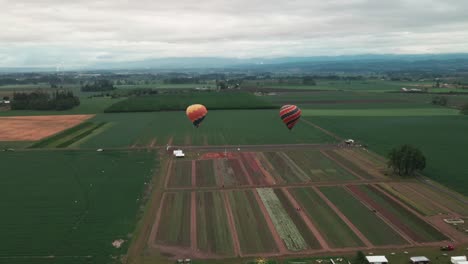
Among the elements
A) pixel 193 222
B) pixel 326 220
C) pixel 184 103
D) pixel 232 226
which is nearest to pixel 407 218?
pixel 326 220

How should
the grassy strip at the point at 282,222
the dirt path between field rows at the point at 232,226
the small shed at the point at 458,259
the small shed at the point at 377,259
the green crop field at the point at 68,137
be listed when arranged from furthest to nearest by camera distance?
the green crop field at the point at 68,137 < the grassy strip at the point at 282,222 < the dirt path between field rows at the point at 232,226 < the small shed at the point at 377,259 < the small shed at the point at 458,259

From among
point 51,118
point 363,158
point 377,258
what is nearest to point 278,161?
point 363,158

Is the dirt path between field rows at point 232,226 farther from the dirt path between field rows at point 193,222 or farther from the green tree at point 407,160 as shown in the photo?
the green tree at point 407,160

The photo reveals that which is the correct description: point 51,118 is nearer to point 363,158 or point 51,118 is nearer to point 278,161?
point 278,161

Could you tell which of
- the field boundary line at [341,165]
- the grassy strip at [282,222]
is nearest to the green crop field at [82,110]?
the field boundary line at [341,165]

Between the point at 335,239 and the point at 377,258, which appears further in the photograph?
the point at 335,239

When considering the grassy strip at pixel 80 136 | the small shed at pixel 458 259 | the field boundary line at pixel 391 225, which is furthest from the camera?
the grassy strip at pixel 80 136

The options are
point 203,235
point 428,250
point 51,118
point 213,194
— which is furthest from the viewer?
point 51,118
